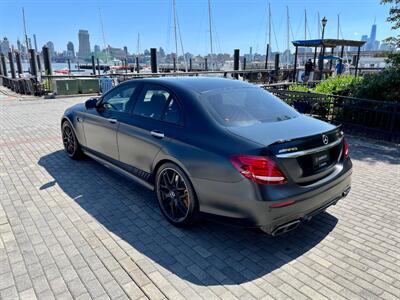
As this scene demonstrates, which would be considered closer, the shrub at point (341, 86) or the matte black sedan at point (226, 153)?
the matte black sedan at point (226, 153)

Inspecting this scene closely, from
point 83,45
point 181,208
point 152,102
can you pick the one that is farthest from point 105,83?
point 83,45

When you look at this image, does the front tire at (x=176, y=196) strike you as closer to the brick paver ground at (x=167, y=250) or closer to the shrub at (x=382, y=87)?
the brick paver ground at (x=167, y=250)

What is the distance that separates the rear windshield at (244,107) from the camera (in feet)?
10.9

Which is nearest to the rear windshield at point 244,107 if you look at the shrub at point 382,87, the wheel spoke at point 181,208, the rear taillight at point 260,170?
the rear taillight at point 260,170

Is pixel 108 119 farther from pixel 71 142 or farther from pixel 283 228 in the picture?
pixel 283 228

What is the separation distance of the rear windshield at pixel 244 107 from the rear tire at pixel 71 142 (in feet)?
10.6

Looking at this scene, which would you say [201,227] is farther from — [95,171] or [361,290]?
[95,171]

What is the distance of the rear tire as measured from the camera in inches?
226

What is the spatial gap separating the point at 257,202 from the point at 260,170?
0.28 metres

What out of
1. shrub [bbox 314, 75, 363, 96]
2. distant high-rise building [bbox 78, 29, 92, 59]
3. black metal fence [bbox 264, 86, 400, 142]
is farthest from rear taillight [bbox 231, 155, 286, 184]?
distant high-rise building [bbox 78, 29, 92, 59]

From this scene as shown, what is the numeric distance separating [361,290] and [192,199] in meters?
1.70

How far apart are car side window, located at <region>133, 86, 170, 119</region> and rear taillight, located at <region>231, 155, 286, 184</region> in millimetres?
1447

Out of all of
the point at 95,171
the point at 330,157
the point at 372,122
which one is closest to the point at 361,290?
the point at 330,157

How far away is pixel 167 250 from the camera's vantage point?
3168 mm
